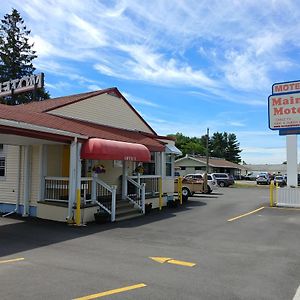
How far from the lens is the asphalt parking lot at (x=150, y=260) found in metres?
6.48

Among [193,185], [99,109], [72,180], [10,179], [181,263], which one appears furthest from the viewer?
[193,185]

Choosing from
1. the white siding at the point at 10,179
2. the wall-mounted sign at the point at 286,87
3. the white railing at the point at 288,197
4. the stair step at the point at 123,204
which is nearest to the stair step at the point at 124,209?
the stair step at the point at 123,204

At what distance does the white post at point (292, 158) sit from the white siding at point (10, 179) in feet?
47.1

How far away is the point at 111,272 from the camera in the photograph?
7586mm

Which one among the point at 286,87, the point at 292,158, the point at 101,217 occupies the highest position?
the point at 286,87

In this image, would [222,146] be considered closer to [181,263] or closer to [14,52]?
[14,52]

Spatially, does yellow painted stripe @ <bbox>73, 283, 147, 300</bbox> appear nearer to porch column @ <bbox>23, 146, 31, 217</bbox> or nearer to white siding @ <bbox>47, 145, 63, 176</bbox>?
porch column @ <bbox>23, 146, 31, 217</bbox>

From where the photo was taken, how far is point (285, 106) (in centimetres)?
2152

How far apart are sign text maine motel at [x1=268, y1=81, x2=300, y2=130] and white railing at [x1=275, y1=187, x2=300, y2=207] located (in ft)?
11.4

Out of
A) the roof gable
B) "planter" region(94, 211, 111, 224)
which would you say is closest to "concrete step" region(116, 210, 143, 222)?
"planter" region(94, 211, 111, 224)

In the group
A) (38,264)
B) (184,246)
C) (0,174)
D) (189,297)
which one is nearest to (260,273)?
(189,297)

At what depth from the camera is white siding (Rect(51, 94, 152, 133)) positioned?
18484 millimetres

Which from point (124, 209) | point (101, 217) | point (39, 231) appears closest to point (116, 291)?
point (39, 231)

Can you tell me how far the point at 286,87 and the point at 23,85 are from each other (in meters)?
18.1
